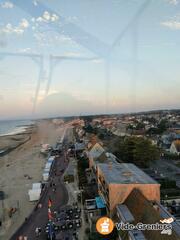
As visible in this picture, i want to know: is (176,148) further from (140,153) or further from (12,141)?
(12,141)

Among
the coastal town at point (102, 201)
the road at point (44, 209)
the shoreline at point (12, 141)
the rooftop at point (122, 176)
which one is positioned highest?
the rooftop at point (122, 176)

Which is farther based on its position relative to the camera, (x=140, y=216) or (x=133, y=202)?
(x=133, y=202)

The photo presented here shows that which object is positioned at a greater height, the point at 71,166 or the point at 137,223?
the point at 137,223

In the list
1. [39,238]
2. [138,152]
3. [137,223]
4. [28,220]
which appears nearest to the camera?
[137,223]

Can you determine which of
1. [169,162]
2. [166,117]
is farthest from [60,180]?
[166,117]

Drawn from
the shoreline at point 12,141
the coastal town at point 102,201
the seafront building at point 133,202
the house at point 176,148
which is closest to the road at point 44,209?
the coastal town at point 102,201

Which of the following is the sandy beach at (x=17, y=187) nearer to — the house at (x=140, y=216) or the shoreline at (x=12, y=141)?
the house at (x=140, y=216)

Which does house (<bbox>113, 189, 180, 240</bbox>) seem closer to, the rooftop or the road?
the rooftop

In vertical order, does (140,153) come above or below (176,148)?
above

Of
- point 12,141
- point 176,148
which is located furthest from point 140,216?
point 12,141

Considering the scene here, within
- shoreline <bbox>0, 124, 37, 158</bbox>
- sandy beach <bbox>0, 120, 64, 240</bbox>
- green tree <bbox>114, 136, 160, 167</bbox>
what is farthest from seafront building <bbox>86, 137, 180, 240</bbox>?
shoreline <bbox>0, 124, 37, 158</bbox>

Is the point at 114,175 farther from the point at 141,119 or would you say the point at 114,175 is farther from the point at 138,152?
the point at 141,119
